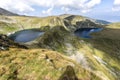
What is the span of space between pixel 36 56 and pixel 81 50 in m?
99.2

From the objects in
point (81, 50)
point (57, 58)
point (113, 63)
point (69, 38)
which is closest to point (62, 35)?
point (69, 38)

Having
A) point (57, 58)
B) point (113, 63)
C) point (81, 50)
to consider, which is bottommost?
point (113, 63)

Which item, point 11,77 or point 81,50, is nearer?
point 11,77

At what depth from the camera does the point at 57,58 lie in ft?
219

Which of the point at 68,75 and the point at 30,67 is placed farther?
the point at 30,67

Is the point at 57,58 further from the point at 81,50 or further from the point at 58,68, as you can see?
the point at 81,50

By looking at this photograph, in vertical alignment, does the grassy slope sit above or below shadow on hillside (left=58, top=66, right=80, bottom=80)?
above

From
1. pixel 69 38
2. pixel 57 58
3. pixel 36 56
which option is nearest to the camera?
pixel 36 56

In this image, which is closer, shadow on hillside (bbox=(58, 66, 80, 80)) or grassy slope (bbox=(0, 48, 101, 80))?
grassy slope (bbox=(0, 48, 101, 80))

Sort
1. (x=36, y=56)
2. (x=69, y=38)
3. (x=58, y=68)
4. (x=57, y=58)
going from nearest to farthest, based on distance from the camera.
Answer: (x=58, y=68) → (x=36, y=56) → (x=57, y=58) → (x=69, y=38)

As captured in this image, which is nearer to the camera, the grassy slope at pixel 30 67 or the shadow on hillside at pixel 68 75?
the grassy slope at pixel 30 67

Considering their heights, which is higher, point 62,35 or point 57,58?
point 57,58

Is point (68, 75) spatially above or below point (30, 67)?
below

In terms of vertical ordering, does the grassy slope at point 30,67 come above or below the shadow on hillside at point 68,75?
above
